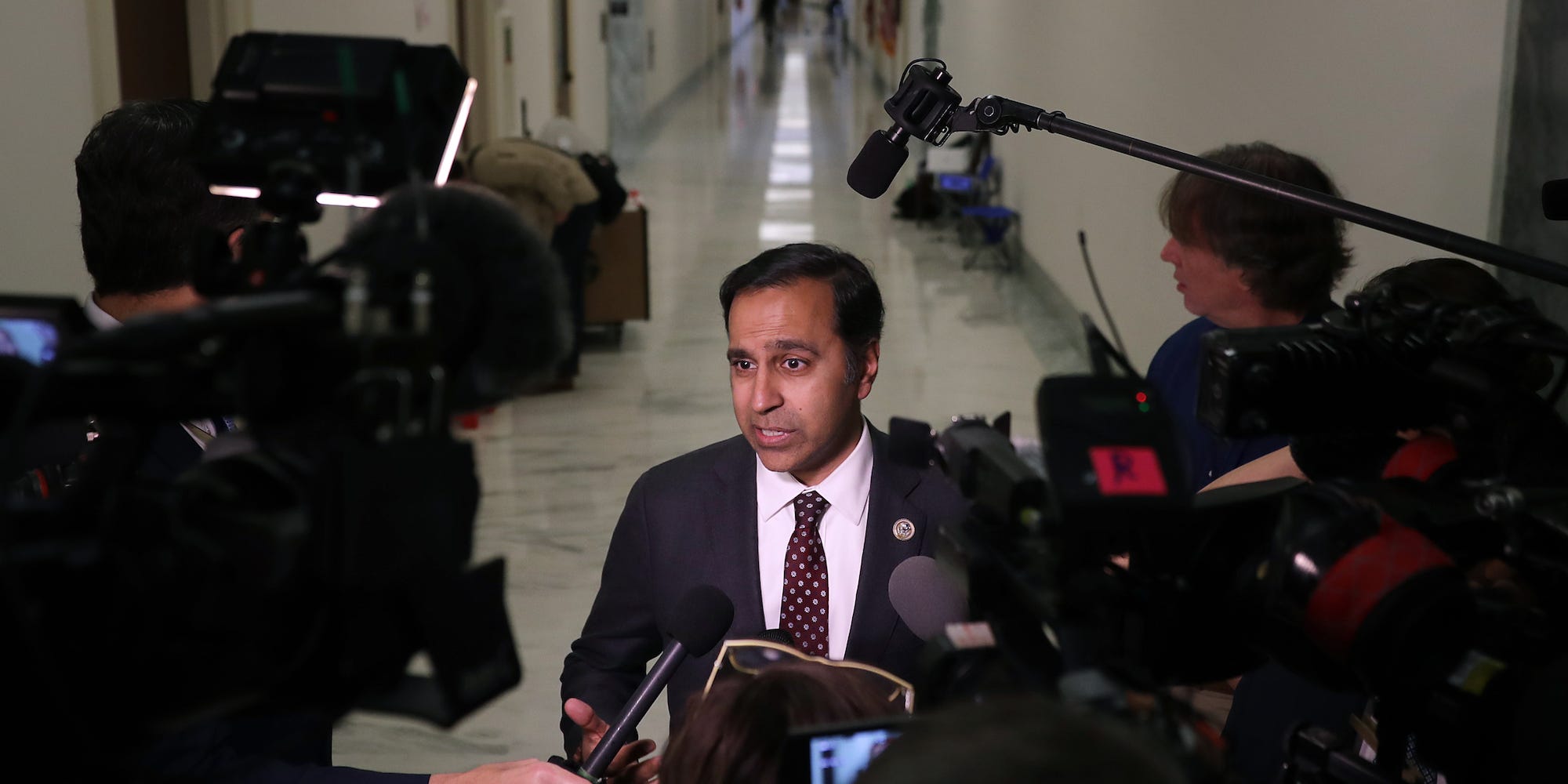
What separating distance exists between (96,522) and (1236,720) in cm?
177

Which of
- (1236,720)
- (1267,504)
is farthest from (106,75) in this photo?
(1267,504)

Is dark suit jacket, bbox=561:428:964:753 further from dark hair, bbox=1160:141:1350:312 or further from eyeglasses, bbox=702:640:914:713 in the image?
dark hair, bbox=1160:141:1350:312

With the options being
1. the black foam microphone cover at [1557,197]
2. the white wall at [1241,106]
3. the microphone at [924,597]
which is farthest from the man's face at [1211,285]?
the microphone at [924,597]

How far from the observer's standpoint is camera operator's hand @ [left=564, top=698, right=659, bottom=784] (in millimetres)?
1776

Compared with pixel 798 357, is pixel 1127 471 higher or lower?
higher

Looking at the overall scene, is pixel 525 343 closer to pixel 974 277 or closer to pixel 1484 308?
pixel 1484 308

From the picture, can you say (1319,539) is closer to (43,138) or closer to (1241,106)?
(43,138)

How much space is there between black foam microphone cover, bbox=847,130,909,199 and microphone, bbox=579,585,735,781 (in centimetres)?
63

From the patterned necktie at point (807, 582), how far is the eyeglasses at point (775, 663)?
23.4 inches

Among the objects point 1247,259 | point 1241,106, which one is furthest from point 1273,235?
point 1241,106

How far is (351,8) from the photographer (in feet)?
21.6

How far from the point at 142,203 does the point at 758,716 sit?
3.77ft

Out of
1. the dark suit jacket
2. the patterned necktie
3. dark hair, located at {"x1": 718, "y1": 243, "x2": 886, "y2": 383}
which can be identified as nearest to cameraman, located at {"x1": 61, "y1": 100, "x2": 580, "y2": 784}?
the dark suit jacket

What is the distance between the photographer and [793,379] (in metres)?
2.21
